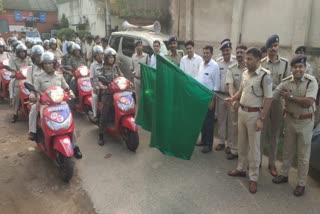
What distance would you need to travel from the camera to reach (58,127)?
4.27m

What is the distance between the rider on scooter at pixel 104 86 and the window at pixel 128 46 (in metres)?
3.07

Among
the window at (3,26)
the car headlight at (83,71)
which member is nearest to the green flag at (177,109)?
the car headlight at (83,71)

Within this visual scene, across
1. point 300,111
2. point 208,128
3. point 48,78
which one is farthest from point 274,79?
point 48,78

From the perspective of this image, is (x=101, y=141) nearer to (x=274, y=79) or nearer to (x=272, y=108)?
(x=272, y=108)

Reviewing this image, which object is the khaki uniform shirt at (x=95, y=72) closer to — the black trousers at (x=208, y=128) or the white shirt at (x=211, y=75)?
the white shirt at (x=211, y=75)

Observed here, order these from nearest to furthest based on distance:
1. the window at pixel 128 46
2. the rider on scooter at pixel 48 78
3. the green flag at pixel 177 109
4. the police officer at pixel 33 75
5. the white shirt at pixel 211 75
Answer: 1. the green flag at pixel 177 109
2. the rider on scooter at pixel 48 78
3. the police officer at pixel 33 75
4. the white shirt at pixel 211 75
5. the window at pixel 128 46

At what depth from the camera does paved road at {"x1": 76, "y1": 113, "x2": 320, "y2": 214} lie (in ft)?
12.2

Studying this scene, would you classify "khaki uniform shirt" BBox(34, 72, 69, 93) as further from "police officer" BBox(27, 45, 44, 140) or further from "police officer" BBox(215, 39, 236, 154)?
"police officer" BBox(215, 39, 236, 154)

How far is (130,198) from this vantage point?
3.94m

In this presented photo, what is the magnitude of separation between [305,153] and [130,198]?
236cm

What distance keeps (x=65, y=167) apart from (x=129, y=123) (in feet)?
4.41

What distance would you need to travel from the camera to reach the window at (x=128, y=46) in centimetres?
880

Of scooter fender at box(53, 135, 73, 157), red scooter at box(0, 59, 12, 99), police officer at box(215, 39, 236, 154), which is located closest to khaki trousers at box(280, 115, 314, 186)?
police officer at box(215, 39, 236, 154)

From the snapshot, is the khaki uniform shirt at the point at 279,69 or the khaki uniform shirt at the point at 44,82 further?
the khaki uniform shirt at the point at 44,82
